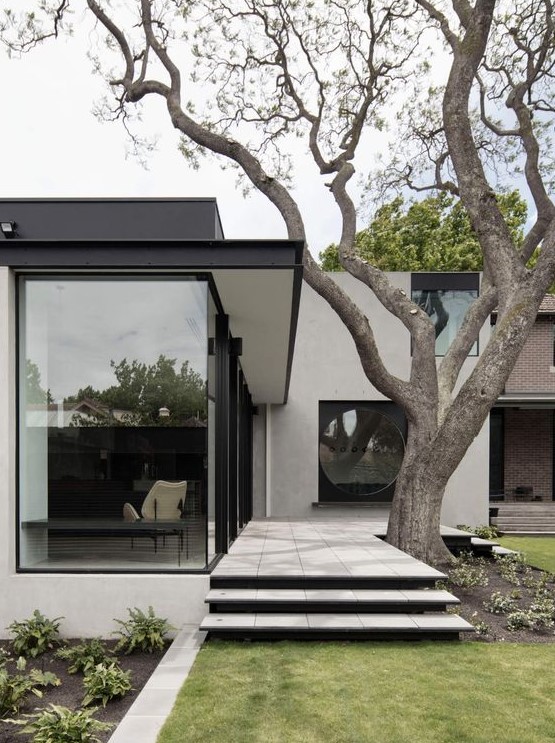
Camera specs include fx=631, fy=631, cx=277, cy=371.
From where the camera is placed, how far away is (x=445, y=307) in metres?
14.4

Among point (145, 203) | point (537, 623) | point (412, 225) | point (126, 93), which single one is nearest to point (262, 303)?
point (145, 203)

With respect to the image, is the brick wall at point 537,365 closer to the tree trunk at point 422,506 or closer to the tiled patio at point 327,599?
the tree trunk at point 422,506

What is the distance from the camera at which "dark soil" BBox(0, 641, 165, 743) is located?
369 centimetres

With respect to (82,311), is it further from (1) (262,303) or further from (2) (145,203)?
(1) (262,303)

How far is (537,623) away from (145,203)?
547cm

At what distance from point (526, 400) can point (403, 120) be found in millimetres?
8573

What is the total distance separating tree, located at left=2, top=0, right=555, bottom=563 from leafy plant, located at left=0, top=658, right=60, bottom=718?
5590 mm

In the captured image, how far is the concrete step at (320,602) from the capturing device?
Answer: 18.3 ft

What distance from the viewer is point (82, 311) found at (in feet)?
19.3

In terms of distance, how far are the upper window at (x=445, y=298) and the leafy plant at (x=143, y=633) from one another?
10.3m

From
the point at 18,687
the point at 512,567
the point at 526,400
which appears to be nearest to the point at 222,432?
the point at 18,687

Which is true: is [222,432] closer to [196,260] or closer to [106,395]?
[106,395]

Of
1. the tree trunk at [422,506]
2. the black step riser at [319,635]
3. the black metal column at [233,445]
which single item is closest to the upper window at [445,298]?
the tree trunk at [422,506]

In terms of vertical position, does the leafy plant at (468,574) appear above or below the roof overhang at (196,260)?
below
